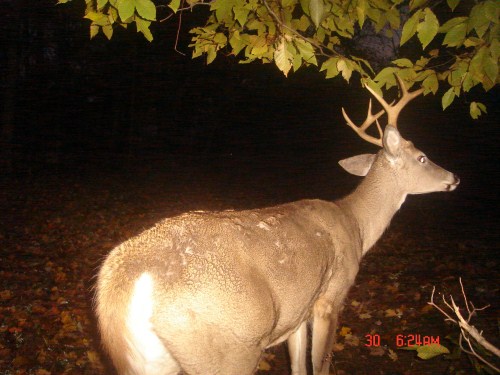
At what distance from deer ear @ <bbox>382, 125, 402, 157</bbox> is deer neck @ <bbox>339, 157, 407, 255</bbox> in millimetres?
150

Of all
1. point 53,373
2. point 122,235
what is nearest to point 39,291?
point 53,373

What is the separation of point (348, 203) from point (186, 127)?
2731 centimetres

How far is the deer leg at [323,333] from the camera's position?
4.48 meters

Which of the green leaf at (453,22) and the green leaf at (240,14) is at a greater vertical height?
the green leaf at (453,22)

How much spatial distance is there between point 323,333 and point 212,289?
1784 millimetres

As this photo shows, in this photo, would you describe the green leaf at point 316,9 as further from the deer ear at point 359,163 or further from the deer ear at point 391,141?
the deer ear at point 359,163

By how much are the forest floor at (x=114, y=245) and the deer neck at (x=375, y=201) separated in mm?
1319

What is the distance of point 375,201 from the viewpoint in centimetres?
541

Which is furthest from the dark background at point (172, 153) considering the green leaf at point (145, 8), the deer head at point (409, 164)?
the green leaf at point (145, 8)

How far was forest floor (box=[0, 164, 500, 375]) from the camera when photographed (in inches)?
214

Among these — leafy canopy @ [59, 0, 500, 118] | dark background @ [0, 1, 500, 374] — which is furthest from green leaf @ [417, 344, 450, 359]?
dark background @ [0, 1, 500, 374]

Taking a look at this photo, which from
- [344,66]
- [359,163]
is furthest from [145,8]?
[359,163]
